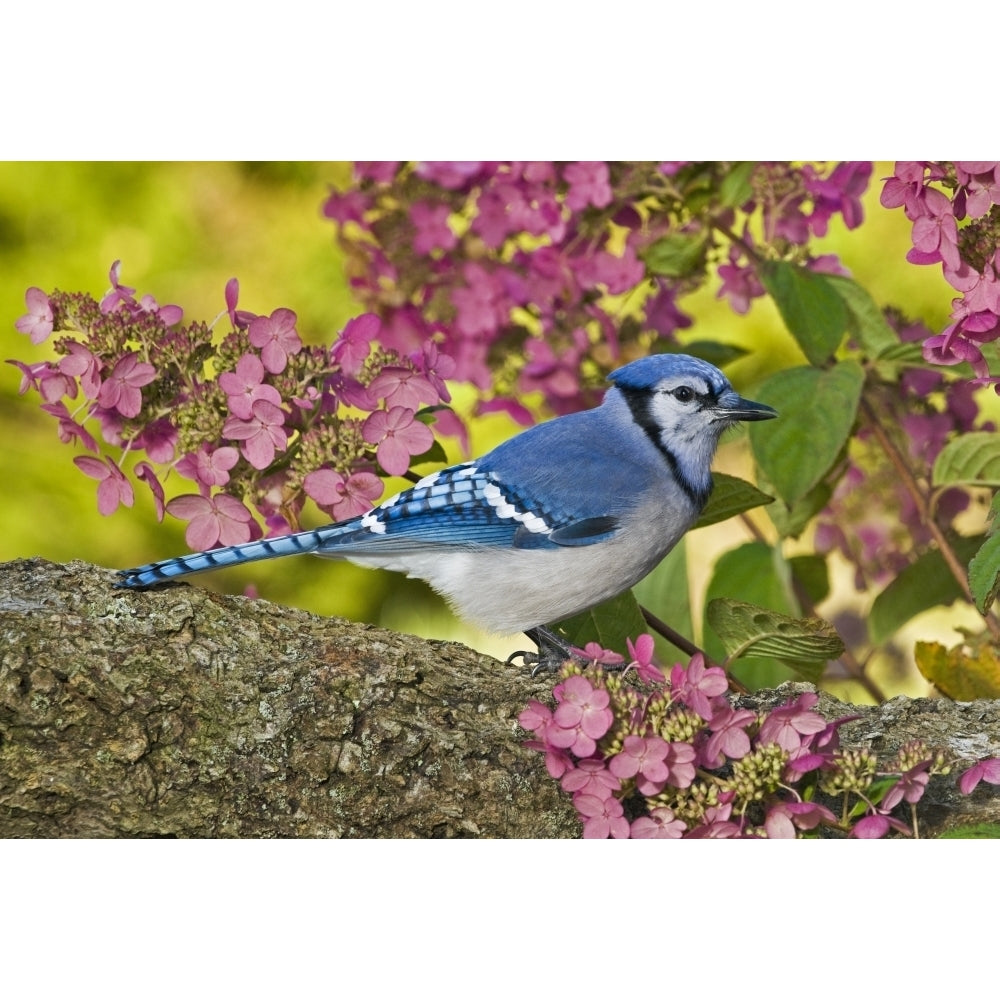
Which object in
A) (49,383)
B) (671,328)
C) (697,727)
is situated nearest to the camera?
(697,727)

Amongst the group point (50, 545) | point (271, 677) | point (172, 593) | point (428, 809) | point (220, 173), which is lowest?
point (428, 809)

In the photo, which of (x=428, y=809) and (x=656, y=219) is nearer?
(x=428, y=809)

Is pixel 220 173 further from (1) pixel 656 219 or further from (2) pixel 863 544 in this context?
(2) pixel 863 544

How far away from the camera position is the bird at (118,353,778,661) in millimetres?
1445

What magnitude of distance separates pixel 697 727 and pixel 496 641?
421 mm

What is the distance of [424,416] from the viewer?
4.79 ft

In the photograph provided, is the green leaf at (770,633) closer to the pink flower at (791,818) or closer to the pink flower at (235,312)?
the pink flower at (791,818)

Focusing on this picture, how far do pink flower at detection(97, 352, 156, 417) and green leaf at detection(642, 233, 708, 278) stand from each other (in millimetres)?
708

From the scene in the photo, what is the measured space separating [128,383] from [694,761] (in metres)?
0.66

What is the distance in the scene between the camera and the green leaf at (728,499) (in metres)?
1.51

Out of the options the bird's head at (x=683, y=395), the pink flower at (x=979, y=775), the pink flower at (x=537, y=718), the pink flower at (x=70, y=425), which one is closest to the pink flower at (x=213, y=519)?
the pink flower at (x=70, y=425)

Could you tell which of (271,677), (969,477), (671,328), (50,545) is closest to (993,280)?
(969,477)

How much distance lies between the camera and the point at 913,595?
175 centimetres

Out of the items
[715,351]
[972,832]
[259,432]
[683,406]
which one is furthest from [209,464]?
[972,832]
